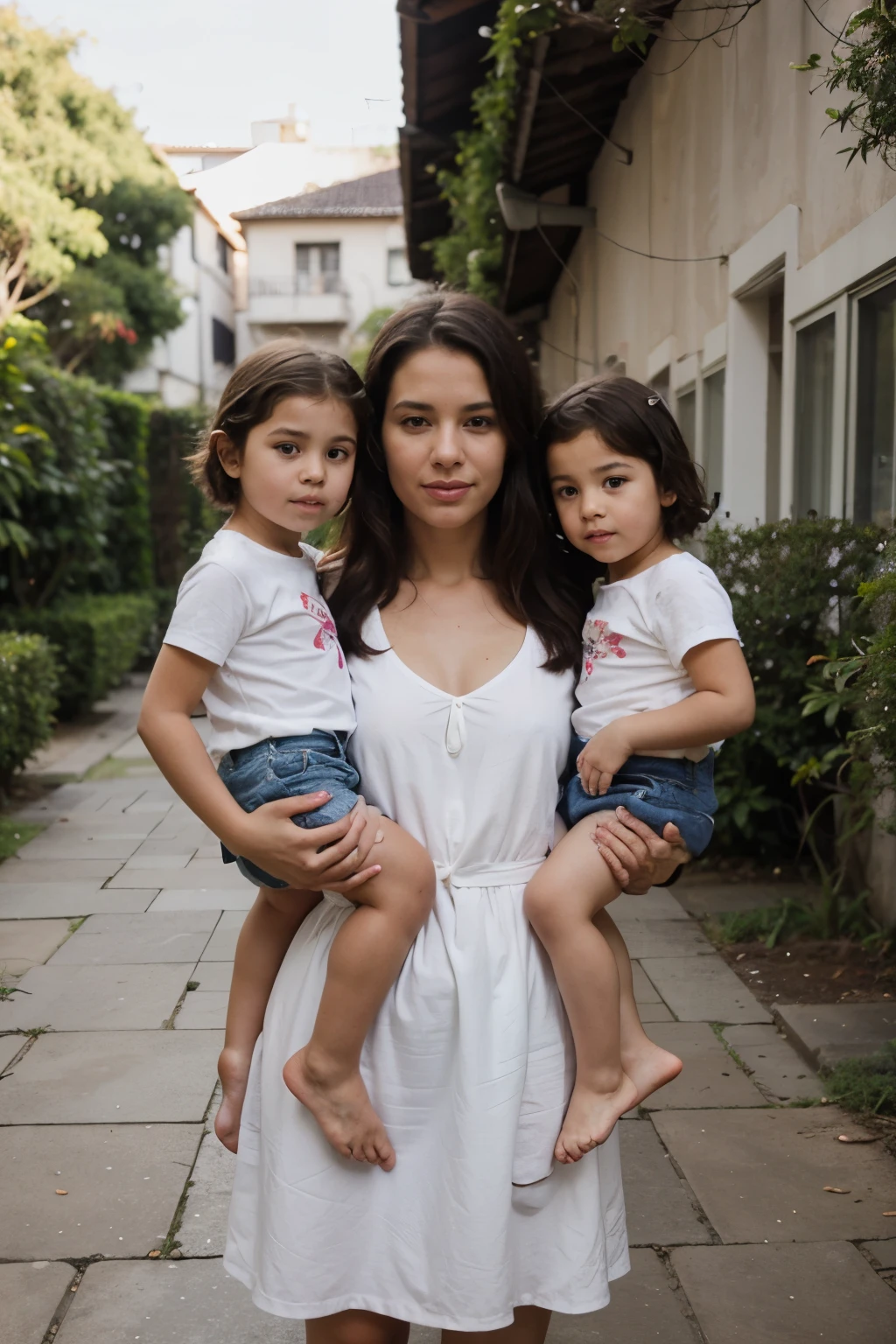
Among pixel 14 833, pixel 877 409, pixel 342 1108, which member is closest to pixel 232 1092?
pixel 342 1108

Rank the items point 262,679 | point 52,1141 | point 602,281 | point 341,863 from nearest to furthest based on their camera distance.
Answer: point 341,863 → point 262,679 → point 52,1141 → point 602,281

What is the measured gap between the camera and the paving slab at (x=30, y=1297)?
7.75ft

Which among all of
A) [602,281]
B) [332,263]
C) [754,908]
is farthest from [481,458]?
[332,263]

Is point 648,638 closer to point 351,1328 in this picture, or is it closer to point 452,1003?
point 452,1003

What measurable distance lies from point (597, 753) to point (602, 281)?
27.2 ft

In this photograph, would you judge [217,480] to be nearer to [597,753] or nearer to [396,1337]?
[597,753]

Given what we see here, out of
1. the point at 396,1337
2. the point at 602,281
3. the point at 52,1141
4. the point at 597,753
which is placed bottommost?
the point at 52,1141

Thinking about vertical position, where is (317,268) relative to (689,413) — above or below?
above

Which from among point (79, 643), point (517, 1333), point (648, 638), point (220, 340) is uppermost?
point (220, 340)

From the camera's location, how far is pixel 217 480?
1850 mm

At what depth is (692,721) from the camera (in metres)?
1.75

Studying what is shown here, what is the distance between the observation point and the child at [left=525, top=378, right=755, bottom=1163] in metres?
1.68

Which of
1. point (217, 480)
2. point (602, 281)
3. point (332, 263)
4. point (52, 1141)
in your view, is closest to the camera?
point (217, 480)

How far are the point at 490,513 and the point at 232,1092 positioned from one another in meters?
0.91
